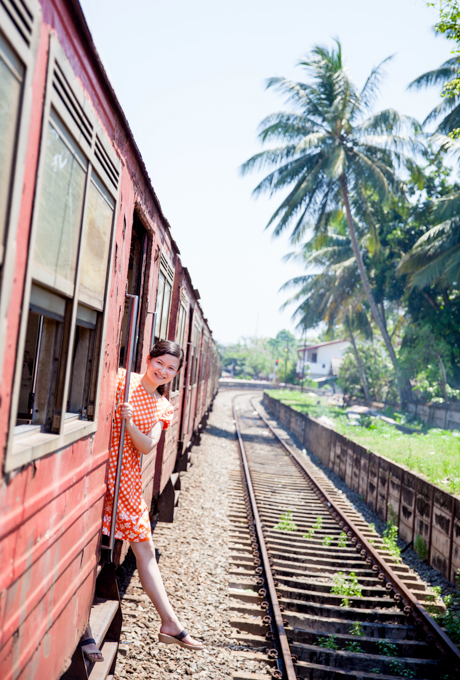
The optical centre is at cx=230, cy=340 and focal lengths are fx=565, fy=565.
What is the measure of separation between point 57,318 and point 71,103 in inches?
32.2

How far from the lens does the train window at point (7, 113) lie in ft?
4.98

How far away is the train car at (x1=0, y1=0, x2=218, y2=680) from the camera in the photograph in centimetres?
166

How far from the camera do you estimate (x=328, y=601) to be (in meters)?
5.79

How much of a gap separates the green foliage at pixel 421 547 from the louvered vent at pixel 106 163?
6751 millimetres

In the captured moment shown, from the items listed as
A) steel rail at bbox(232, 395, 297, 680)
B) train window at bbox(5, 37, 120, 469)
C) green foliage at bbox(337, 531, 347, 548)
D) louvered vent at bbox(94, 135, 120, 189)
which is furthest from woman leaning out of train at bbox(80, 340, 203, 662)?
green foliage at bbox(337, 531, 347, 548)

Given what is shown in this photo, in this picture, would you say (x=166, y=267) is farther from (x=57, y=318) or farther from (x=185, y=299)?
(x=57, y=318)

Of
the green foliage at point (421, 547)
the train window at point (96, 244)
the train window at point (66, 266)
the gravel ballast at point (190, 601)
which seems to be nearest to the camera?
the train window at point (66, 266)

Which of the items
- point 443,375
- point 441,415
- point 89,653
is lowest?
point 89,653

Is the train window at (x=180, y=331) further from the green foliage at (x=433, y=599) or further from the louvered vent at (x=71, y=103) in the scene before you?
the louvered vent at (x=71, y=103)

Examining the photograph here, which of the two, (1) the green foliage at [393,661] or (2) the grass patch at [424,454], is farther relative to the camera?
(2) the grass patch at [424,454]

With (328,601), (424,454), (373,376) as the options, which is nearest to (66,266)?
(328,601)

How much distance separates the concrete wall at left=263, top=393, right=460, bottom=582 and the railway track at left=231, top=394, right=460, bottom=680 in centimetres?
56

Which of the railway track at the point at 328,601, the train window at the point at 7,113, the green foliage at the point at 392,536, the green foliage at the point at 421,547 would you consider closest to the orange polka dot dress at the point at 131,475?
the railway track at the point at 328,601

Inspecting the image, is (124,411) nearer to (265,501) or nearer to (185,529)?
(185,529)
